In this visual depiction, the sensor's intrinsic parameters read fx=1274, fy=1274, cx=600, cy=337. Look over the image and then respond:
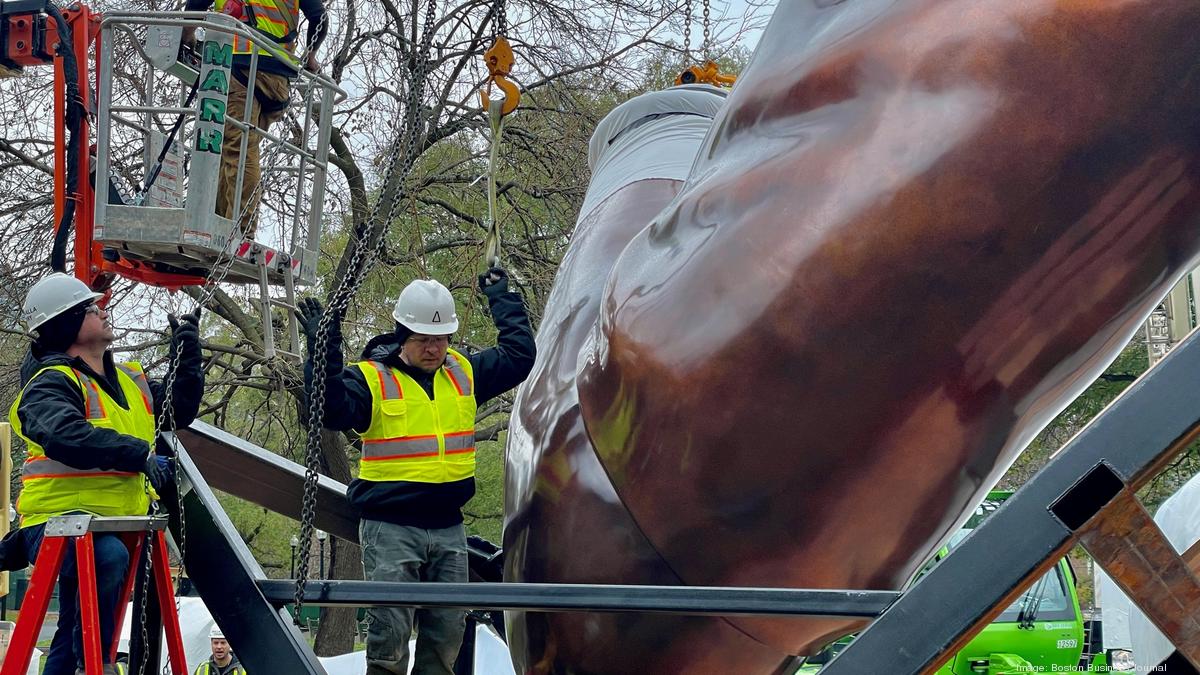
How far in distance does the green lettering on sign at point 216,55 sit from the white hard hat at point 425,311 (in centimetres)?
199

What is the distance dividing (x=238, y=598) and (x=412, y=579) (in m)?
1.54

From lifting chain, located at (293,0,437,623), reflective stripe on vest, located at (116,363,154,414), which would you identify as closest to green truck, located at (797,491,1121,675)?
reflective stripe on vest, located at (116,363,154,414)

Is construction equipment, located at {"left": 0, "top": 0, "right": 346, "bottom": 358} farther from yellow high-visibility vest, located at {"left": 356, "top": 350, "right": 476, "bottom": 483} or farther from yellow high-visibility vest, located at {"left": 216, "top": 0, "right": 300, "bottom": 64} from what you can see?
yellow high-visibility vest, located at {"left": 356, "top": 350, "right": 476, "bottom": 483}

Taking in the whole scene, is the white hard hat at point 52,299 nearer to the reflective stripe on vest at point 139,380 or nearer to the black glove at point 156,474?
the reflective stripe on vest at point 139,380

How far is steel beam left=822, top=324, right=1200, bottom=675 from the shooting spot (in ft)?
5.25

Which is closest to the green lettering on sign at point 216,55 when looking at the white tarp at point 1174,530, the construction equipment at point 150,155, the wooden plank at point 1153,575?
the construction equipment at point 150,155

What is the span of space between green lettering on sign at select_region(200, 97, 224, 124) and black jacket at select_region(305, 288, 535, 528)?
1.84m

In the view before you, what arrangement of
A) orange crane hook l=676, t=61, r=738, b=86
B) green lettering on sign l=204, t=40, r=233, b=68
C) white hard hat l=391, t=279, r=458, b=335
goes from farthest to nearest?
green lettering on sign l=204, t=40, r=233, b=68, white hard hat l=391, t=279, r=458, b=335, orange crane hook l=676, t=61, r=738, b=86

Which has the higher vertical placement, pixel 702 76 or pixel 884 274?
pixel 702 76

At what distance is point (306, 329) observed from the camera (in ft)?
12.8

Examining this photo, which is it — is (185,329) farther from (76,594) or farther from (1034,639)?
(1034,639)

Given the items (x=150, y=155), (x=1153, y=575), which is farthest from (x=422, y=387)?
(x=1153, y=575)

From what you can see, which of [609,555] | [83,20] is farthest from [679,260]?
[83,20]

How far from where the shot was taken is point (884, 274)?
6.21 feet
